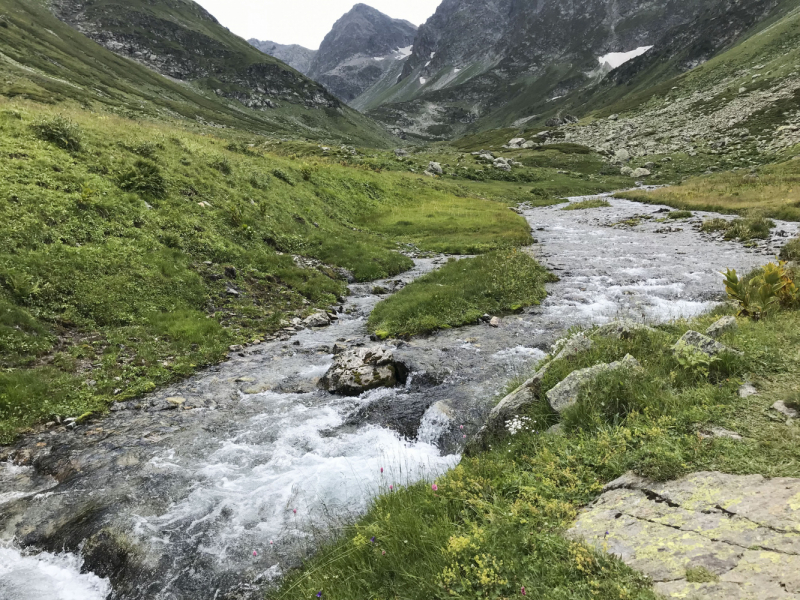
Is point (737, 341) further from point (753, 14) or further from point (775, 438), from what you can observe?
point (753, 14)

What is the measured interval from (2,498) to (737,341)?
1420cm

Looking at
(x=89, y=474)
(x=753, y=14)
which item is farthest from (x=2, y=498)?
(x=753, y=14)

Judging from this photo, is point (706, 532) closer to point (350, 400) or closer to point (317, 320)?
point (350, 400)

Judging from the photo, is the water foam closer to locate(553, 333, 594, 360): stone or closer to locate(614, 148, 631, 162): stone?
locate(553, 333, 594, 360): stone

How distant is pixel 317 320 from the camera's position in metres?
17.2

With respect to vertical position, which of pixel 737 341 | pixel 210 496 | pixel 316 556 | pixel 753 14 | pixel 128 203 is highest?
pixel 753 14

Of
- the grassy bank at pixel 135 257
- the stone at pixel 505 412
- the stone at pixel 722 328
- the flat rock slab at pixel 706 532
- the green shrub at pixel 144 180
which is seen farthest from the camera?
the green shrub at pixel 144 180

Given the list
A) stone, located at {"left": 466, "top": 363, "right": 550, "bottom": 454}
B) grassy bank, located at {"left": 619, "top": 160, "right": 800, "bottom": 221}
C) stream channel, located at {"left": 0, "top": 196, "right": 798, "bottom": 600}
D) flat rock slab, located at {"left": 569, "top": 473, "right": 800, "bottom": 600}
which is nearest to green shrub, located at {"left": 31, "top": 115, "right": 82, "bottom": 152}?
stream channel, located at {"left": 0, "top": 196, "right": 798, "bottom": 600}

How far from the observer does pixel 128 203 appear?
17.8 m

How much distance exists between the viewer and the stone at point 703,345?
274 inches

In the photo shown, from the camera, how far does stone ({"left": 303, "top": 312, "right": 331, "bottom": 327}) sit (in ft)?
55.9

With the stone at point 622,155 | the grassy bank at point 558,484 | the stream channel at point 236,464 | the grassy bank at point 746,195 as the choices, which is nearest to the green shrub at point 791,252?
the stream channel at point 236,464

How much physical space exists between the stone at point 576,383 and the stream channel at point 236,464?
2.43 meters

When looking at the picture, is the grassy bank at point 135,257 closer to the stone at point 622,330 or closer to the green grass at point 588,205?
the stone at point 622,330
